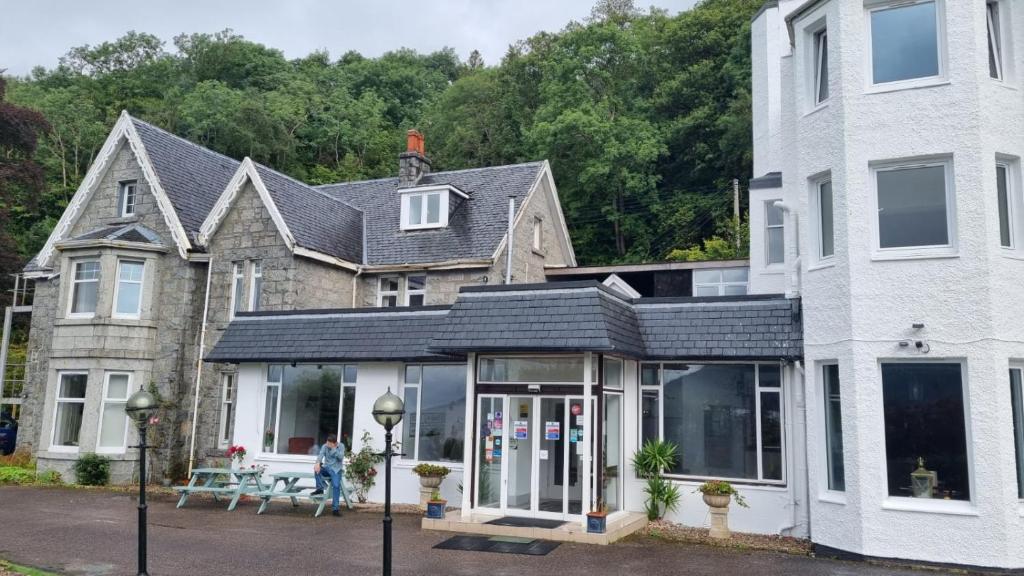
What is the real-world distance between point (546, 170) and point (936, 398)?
1605 centimetres

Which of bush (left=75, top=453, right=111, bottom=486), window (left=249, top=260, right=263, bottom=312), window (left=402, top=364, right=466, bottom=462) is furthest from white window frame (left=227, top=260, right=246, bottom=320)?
window (left=402, top=364, right=466, bottom=462)

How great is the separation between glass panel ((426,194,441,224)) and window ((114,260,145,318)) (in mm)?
8347

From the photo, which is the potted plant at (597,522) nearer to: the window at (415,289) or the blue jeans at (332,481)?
the blue jeans at (332,481)

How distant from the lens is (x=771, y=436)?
46.2ft

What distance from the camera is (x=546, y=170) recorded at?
25.5 metres

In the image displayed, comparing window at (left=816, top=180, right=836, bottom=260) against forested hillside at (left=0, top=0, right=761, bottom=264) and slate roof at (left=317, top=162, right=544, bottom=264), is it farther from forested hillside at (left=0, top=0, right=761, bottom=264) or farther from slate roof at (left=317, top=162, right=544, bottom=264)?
forested hillside at (left=0, top=0, right=761, bottom=264)

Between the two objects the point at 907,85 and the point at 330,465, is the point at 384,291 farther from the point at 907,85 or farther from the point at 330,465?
the point at 907,85

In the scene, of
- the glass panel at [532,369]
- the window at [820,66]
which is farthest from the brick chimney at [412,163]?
the window at [820,66]

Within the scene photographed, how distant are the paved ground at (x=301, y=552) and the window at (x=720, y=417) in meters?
2.22

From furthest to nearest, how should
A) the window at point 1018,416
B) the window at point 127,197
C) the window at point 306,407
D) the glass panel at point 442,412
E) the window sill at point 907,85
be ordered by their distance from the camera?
1. the window at point 127,197
2. the window at point 306,407
3. the glass panel at point 442,412
4. the window sill at point 907,85
5. the window at point 1018,416

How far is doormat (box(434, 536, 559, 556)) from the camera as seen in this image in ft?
39.1

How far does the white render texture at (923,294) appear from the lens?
36.2ft

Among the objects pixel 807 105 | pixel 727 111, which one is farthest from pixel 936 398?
pixel 727 111

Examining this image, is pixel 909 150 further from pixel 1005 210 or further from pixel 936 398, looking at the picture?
pixel 936 398
